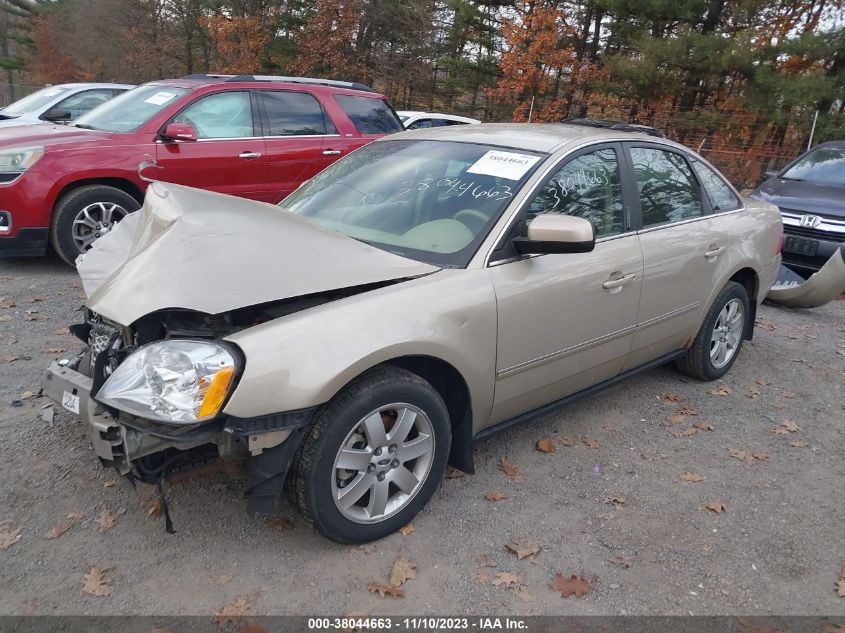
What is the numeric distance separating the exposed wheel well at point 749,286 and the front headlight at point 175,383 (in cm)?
383

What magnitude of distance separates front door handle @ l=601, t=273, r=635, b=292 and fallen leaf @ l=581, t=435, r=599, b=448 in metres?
0.91

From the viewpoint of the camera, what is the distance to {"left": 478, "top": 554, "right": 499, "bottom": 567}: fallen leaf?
2814mm

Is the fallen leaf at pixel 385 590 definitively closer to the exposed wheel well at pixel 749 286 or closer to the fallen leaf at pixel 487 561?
the fallen leaf at pixel 487 561

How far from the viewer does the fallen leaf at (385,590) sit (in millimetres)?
2604

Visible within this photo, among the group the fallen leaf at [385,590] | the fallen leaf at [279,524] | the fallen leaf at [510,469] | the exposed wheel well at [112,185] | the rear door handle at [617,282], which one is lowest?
the fallen leaf at [279,524]

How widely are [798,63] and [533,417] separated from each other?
51.6ft

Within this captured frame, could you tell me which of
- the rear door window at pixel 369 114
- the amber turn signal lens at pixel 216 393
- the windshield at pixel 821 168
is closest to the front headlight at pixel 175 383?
the amber turn signal lens at pixel 216 393

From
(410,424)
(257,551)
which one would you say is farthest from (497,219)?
(257,551)

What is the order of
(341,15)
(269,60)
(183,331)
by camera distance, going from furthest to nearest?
1. (269,60)
2. (341,15)
3. (183,331)

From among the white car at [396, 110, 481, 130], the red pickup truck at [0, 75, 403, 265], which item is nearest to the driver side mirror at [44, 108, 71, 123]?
the red pickup truck at [0, 75, 403, 265]

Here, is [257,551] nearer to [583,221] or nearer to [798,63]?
[583,221]

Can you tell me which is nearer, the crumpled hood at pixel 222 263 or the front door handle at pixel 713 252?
the crumpled hood at pixel 222 263

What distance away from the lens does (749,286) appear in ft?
16.2

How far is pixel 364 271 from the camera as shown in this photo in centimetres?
281
